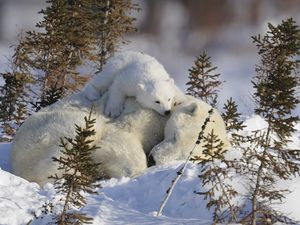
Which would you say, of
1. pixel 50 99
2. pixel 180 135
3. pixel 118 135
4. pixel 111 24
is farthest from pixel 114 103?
pixel 111 24

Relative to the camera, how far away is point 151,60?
1105cm

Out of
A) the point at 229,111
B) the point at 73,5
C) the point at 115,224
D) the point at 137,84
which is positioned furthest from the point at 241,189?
the point at 73,5

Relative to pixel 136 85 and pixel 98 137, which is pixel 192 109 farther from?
pixel 98 137

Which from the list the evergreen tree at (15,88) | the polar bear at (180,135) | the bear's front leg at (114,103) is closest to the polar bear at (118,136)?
the polar bear at (180,135)

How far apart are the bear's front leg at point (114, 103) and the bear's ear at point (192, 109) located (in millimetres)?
1416

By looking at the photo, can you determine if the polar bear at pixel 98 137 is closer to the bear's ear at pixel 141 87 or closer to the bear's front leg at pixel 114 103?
the bear's front leg at pixel 114 103

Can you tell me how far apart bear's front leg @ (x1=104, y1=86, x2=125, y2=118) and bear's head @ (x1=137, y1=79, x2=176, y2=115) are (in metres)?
0.41

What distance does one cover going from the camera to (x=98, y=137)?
33.6ft

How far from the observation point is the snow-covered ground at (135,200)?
5898mm

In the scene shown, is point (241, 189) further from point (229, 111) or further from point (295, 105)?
point (229, 111)

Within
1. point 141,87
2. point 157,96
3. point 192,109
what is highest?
point 141,87

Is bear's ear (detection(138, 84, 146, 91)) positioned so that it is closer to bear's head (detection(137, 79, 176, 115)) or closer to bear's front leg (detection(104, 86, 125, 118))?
bear's head (detection(137, 79, 176, 115))

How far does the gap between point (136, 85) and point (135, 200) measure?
3.18m

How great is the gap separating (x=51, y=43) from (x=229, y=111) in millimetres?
11231
